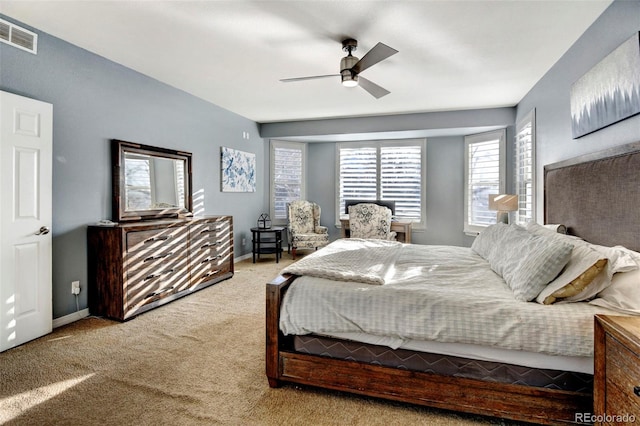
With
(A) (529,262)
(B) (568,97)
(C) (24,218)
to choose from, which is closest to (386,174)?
(B) (568,97)

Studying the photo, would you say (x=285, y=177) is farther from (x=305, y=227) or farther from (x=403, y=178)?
(x=403, y=178)

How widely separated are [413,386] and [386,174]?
5062 mm

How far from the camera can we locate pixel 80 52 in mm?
3123

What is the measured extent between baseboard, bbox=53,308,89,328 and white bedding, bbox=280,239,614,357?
7.81 feet

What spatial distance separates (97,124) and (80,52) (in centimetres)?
67

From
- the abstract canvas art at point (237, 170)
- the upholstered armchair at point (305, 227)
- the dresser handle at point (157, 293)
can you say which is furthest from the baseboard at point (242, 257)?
the dresser handle at point (157, 293)

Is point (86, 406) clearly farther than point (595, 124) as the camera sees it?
No

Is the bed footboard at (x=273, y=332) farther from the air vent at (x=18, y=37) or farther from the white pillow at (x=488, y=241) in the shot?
the air vent at (x=18, y=37)

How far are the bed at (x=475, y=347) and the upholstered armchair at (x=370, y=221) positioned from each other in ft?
11.4

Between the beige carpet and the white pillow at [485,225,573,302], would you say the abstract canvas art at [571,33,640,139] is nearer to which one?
the white pillow at [485,225,573,302]

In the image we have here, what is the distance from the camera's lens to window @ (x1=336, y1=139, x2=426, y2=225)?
632cm

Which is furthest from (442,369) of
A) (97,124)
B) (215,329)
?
(97,124)

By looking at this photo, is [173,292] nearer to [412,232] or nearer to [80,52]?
[80,52]

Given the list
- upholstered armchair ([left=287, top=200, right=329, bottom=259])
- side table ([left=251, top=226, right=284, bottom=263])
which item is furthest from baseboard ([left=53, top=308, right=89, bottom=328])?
upholstered armchair ([left=287, top=200, right=329, bottom=259])
